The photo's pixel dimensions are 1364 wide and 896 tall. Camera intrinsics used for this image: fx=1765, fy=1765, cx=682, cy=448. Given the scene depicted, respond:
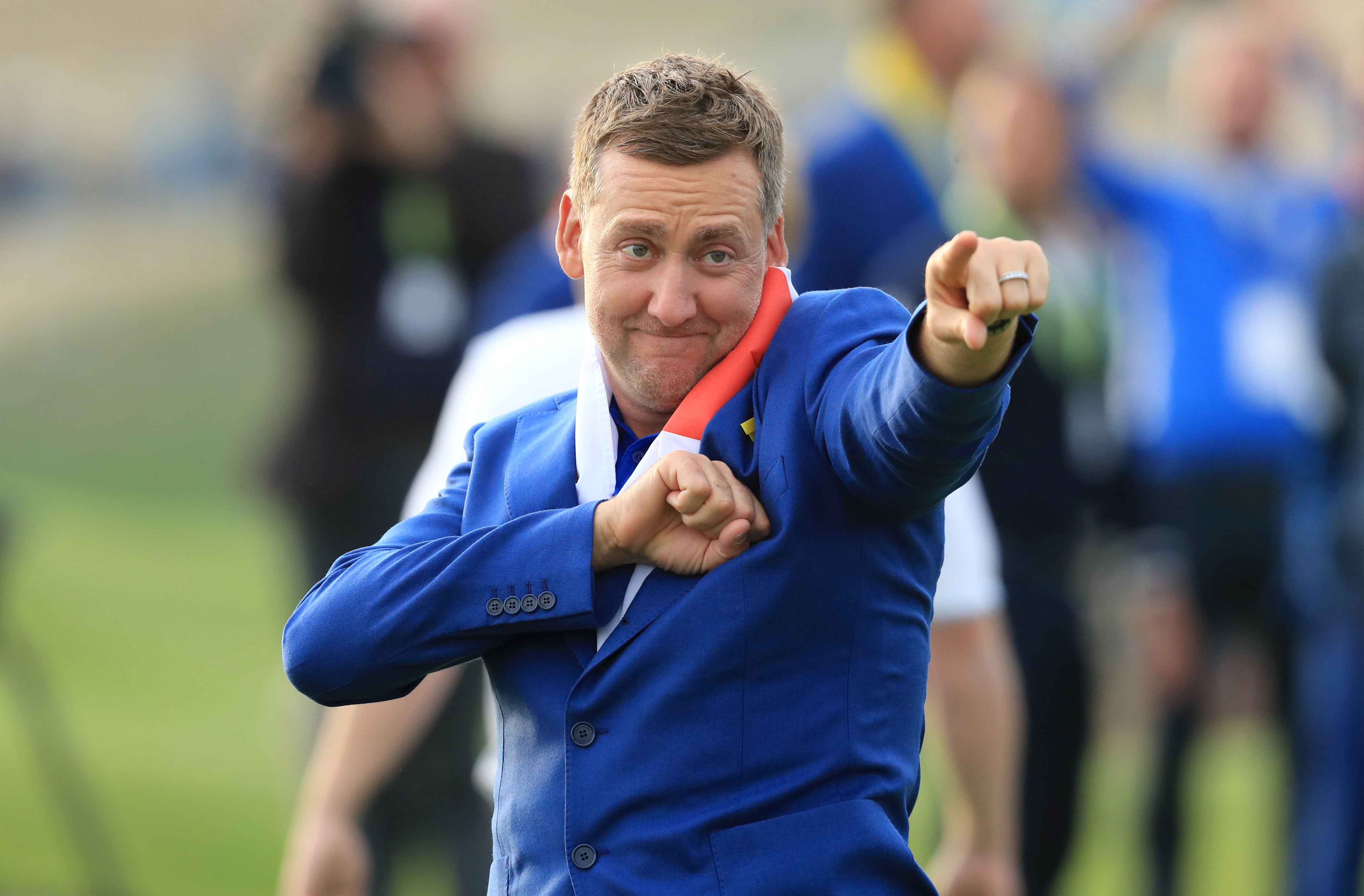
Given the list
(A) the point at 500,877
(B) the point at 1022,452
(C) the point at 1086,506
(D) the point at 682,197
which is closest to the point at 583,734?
(A) the point at 500,877

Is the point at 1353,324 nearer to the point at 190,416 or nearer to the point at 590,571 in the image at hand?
the point at 590,571

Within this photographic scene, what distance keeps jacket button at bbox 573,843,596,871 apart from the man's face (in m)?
0.52

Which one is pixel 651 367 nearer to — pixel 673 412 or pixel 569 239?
pixel 673 412

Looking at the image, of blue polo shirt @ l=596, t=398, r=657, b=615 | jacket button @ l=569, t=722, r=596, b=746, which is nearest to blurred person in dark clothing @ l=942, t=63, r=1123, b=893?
blue polo shirt @ l=596, t=398, r=657, b=615

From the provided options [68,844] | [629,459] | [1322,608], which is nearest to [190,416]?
[68,844]

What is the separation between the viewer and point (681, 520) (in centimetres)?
197

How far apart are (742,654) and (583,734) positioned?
0.20 metres

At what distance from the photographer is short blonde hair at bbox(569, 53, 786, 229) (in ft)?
6.61

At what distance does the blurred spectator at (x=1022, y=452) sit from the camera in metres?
5.18

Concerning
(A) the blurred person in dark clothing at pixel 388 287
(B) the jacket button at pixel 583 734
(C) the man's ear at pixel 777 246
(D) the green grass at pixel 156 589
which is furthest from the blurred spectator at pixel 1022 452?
(B) the jacket button at pixel 583 734

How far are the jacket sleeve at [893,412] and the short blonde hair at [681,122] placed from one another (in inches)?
7.7

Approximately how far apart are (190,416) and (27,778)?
414 inches

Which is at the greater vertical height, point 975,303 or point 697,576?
point 975,303

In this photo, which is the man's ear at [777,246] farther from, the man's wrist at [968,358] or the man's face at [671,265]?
the man's wrist at [968,358]
